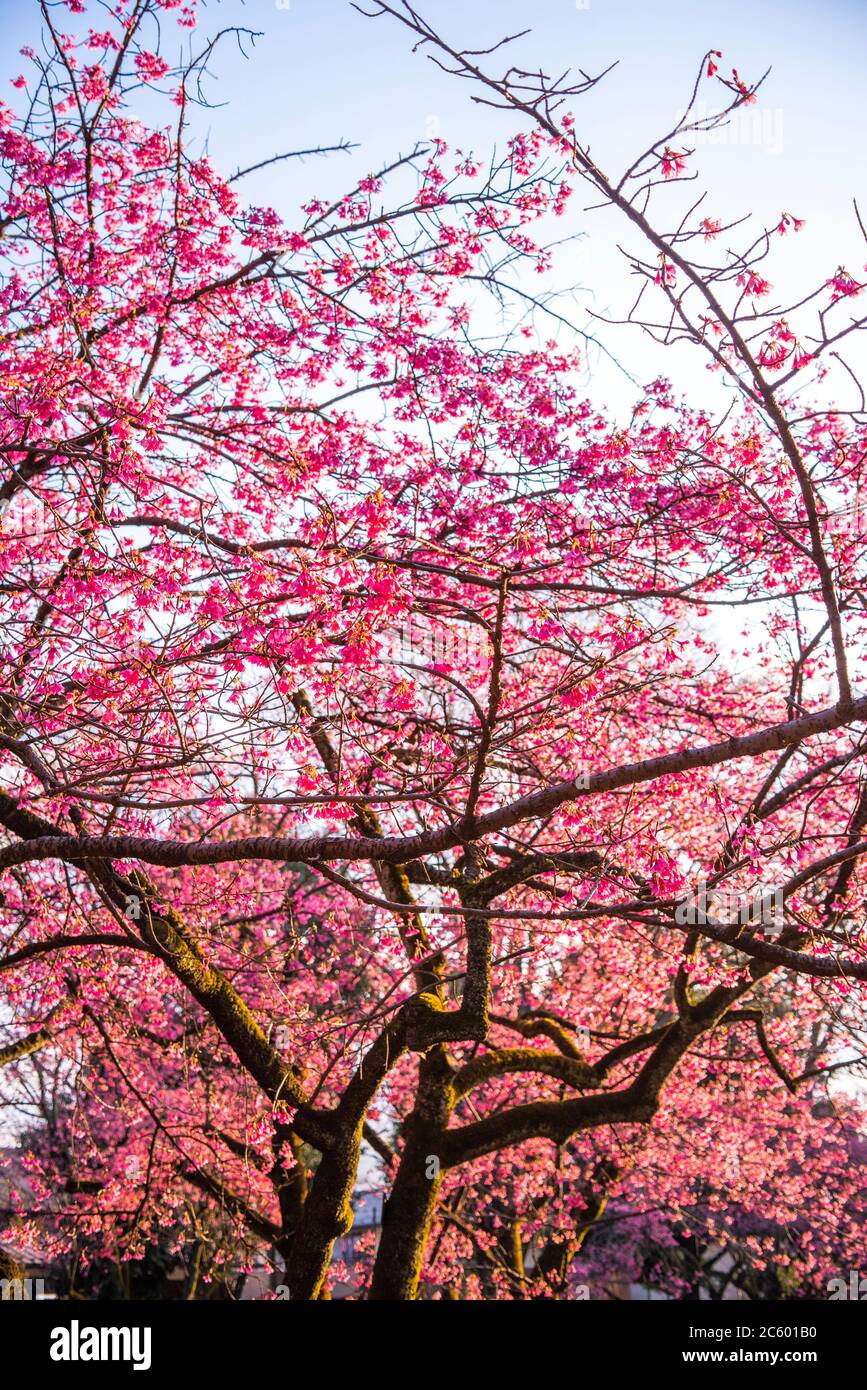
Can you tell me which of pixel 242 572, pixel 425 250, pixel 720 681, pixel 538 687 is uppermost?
pixel 425 250

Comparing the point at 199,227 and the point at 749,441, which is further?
the point at 199,227

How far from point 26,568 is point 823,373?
21.5ft

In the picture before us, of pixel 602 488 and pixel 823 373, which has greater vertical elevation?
pixel 823 373

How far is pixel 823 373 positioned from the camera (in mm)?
7637

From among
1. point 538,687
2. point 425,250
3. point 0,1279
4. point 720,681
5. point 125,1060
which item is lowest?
point 0,1279

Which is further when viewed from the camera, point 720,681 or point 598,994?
point 598,994

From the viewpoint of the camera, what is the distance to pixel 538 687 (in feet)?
29.8

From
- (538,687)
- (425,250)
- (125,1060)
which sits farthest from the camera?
(125,1060)
